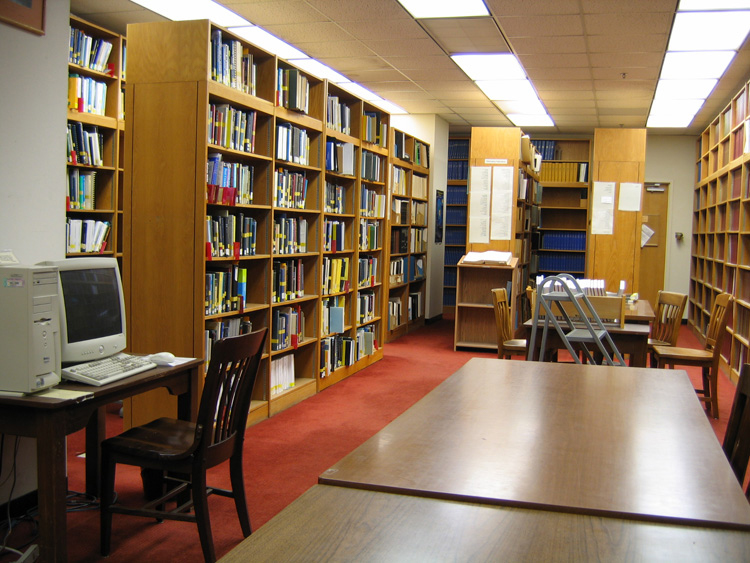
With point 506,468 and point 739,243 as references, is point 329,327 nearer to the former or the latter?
point 739,243

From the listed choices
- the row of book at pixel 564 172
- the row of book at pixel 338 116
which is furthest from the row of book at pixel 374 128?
the row of book at pixel 564 172

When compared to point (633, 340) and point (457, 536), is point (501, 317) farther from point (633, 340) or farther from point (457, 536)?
point (457, 536)

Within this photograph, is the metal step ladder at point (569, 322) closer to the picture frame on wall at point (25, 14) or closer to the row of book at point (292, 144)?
the row of book at point (292, 144)

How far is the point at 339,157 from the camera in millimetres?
5664

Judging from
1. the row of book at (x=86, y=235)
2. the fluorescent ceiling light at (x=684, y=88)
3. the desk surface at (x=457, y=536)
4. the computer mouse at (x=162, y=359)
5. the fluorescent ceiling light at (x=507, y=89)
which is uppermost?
the fluorescent ceiling light at (x=507, y=89)

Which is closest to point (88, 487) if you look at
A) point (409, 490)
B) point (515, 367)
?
point (515, 367)

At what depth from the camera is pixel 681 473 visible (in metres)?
1.50

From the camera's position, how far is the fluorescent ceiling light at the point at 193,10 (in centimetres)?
542

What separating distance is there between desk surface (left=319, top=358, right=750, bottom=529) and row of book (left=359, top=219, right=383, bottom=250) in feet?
13.6

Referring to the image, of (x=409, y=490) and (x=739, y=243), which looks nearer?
(x=409, y=490)

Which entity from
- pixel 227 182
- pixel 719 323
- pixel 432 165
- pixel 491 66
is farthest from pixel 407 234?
pixel 227 182

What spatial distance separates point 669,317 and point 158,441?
4.78 metres

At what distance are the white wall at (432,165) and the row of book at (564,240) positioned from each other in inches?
81.3

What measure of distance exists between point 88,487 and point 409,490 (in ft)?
8.05
